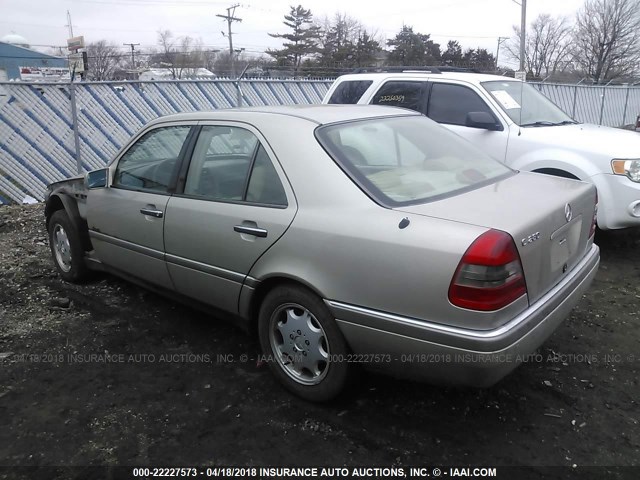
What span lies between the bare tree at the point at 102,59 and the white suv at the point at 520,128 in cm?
4328

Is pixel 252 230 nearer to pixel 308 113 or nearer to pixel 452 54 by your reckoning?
pixel 308 113

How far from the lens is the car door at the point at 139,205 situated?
145 inches

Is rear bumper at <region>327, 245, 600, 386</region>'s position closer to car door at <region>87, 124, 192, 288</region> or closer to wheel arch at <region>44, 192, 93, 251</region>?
car door at <region>87, 124, 192, 288</region>

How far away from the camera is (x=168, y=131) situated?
3.86 meters

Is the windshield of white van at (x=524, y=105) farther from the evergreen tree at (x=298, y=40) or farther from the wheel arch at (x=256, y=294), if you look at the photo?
the evergreen tree at (x=298, y=40)

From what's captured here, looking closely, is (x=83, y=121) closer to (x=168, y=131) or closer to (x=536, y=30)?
(x=168, y=131)

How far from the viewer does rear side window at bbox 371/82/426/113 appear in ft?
21.1

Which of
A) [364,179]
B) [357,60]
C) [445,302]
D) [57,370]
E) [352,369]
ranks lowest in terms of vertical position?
[57,370]

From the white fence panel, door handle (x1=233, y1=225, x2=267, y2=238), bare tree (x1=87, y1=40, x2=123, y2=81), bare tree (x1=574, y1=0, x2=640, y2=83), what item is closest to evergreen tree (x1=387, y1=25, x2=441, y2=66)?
bare tree (x1=574, y1=0, x2=640, y2=83)

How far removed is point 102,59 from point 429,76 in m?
52.1

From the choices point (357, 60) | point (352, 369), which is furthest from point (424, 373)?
point (357, 60)

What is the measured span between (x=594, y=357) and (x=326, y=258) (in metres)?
2.14

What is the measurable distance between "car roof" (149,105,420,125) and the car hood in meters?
2.38

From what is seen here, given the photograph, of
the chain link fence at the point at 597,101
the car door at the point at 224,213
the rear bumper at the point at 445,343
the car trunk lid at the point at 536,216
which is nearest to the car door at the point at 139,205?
the car door at the point at 224,213
